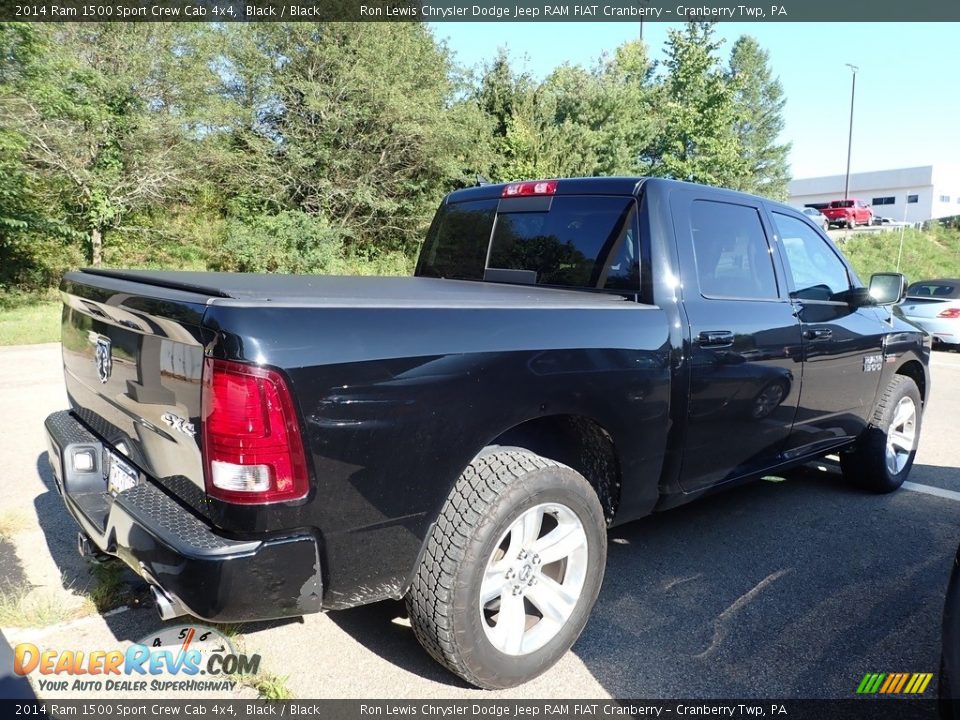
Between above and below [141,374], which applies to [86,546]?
below

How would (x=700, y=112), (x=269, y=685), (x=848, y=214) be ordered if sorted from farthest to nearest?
(x=848, y=214) → (x=700, y=112) → (x=269, y=685)

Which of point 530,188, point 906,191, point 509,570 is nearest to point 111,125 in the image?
Result: point 530,188

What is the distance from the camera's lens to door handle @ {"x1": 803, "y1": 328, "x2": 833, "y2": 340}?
12.3 ft

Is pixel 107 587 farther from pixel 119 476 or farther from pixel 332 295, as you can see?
pixel 332 295

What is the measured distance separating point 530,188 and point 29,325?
452 inches

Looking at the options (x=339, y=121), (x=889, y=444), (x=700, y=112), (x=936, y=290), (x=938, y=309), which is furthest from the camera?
(x=700, y=112)

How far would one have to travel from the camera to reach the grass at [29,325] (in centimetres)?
1063

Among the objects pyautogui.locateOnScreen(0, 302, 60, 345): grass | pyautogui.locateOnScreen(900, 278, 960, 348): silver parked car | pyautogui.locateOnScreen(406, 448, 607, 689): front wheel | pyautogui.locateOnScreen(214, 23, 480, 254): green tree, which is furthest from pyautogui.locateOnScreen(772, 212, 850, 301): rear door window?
pyautogui.locateOnScreen(214, 23, 480, 254): green tree

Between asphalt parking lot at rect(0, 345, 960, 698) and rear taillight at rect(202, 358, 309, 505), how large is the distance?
1002mm

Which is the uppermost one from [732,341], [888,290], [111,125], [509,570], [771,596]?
[111,125]

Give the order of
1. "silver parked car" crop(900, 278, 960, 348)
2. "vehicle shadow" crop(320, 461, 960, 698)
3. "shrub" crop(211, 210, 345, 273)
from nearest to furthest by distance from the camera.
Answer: "vehicle shadow" crop(320, 461, 960, 698), "silver parked car" crop(900, 278, 960, 348), "shrub" crop(211, 210, 345, 273)

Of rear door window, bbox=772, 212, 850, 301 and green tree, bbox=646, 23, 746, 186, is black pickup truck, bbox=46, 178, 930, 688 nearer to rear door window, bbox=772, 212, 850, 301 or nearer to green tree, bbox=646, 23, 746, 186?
rear door window, bbox=772, 212, 850, 301

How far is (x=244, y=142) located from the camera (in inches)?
792

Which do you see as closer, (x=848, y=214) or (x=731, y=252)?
(x=731, y=252)
